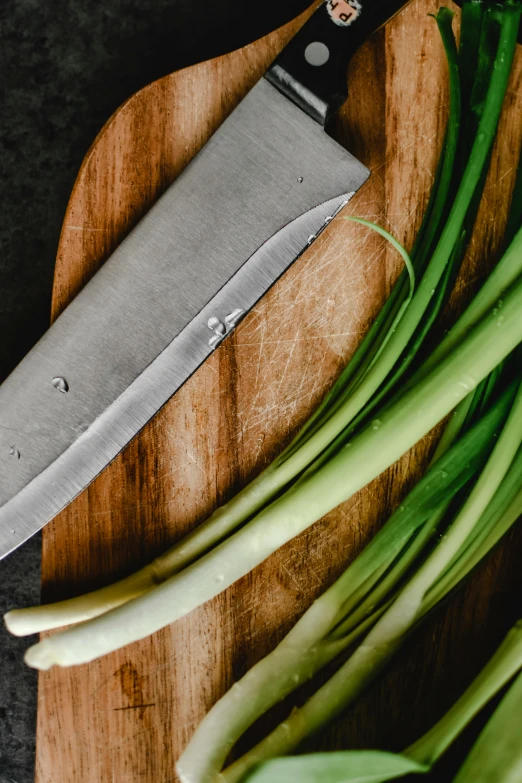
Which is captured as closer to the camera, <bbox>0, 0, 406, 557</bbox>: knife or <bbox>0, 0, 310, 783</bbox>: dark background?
<bbox>0, 0, 406, 557</bbox>: knife

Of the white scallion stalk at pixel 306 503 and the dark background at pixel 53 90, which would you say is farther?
the dark background at pixel 53 90

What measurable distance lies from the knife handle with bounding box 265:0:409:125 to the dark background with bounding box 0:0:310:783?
361 mm

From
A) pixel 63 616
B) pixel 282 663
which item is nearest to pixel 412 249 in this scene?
pixel 282 663

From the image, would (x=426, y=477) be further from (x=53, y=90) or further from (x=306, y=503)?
(x=53, y=90)

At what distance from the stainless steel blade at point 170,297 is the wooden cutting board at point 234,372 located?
2.7 inches

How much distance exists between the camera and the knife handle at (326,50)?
80 centimetres

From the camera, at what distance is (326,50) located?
80 cm

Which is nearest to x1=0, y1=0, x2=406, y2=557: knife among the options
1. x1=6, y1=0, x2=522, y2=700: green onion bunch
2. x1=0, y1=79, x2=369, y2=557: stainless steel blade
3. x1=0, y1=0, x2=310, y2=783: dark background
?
x1=0, y1=79, x2=369, y2=557: stainless steel blade

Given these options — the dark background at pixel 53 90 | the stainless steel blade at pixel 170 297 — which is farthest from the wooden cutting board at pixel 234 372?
the dark background at pixel 53 90

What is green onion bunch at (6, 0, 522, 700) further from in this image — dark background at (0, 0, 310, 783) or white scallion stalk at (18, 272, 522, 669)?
dark background at (0, 0, 310, 783)

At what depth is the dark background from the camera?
1.12 metres

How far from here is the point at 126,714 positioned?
0.86 metres

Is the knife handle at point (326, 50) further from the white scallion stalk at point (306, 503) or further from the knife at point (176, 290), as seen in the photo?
the white scallion stalk at point (306, 503)

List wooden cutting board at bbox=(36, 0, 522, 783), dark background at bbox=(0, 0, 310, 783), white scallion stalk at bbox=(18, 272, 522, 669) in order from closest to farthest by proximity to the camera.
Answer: white scallion stalk at bbox=(18, 272, 522, 669) < wooden cutting board at bbox=(36, 0, 522, 783) < dark background at bbox=(0, 0, 310, 783)
